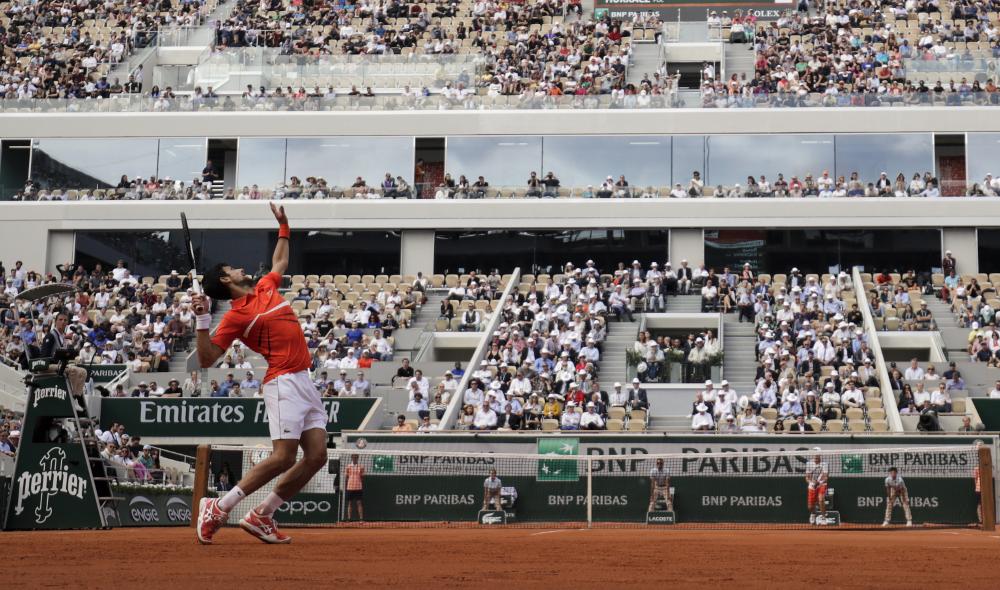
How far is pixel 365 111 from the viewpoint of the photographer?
43.5 m

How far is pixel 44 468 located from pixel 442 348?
19.5 meters

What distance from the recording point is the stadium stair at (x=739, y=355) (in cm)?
3031

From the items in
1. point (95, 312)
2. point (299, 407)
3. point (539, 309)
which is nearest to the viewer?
point (299, 407)

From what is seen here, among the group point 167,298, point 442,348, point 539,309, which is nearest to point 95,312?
point 167,298

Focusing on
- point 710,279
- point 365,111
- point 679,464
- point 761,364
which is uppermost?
point 365,111

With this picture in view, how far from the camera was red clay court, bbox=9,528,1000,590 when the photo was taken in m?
7.68

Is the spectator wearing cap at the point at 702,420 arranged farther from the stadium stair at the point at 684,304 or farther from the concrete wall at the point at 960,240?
the concrete wall at the point at 960,240

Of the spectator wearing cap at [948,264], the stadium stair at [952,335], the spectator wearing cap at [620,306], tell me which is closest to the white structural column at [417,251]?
the spectator wearing cap at [620,306]

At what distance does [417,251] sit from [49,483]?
90.1 feet

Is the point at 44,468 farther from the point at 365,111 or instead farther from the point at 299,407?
the point at 365,111

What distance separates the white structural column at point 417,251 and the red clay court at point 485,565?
31.2 metres

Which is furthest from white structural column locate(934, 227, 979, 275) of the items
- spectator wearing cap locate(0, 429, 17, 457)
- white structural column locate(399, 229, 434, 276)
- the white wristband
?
the white wristband

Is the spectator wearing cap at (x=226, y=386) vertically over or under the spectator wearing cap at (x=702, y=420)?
over

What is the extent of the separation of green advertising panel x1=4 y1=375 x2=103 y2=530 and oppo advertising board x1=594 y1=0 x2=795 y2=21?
35.9 m
